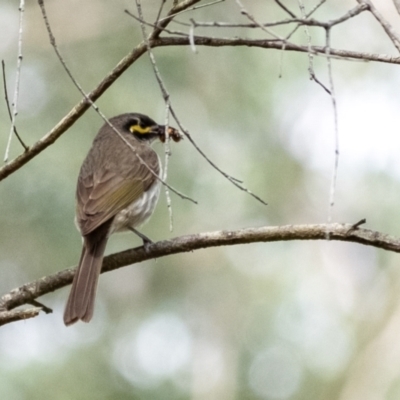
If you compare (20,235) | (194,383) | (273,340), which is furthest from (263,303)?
(20,235)

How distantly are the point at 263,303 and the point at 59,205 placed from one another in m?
3.46

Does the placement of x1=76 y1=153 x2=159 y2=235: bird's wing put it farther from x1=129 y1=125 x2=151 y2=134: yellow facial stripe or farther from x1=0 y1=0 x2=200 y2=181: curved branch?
x1=0 y1=0 x2=200 y2=181: curved branch

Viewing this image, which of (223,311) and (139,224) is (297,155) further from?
(139,224)

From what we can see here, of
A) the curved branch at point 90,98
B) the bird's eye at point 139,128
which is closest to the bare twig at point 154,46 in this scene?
the curved branch at point 90,98

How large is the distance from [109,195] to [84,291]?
0.88 meters

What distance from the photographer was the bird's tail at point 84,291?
4.69m

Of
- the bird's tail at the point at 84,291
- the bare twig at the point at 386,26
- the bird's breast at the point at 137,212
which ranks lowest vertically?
the bird's tail at the point at 84,291

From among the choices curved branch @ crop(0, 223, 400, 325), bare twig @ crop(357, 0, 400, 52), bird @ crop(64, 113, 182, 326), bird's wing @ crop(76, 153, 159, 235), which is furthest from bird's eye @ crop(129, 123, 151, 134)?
bare twig @ crop(357, 0, 400, 52)

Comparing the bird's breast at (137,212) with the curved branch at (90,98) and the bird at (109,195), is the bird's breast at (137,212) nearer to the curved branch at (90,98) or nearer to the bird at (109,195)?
the bird at (109,195)

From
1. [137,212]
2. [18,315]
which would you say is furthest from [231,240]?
[137,212]

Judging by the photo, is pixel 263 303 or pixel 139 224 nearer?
pixel 139 224

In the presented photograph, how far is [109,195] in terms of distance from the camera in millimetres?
5367

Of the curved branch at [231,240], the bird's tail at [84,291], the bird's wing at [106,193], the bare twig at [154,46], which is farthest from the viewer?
the bird's wing at [106,193]

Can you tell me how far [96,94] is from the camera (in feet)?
12.8
